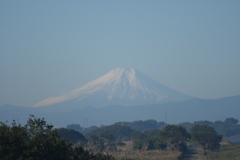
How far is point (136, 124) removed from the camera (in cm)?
14462

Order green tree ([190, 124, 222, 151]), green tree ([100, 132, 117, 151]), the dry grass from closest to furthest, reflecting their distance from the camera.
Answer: the dry grass, green tree ([190, 124, 222, 151]), green tree ([100, 132, 117, 151])

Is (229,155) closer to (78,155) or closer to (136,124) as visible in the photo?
(78,155)

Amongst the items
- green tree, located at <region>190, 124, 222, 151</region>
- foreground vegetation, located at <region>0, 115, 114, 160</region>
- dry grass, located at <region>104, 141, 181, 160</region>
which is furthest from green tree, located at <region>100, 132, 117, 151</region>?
foreground vegetation, located at <region>0, 115, 114, 160</region>

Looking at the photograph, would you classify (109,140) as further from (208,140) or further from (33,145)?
(33,145)

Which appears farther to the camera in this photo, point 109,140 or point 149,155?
point 109,140

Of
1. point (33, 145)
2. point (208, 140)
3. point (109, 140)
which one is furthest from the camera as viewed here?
point (109, 140)

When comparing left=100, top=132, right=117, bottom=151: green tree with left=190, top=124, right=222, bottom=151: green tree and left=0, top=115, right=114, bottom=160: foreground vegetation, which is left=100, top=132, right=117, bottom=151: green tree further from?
left=0, top=115, right=114, bottom=160: foreground vegetation

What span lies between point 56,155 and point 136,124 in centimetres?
12741

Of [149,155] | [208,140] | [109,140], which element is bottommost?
[149,155]

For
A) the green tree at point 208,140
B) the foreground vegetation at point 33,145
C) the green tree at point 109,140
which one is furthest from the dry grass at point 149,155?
the foreground vegetation at point 33,145

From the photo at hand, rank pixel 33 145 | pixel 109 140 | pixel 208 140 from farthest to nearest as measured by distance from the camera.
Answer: pixel 109 140
pixel 208 140
pixel 33 145

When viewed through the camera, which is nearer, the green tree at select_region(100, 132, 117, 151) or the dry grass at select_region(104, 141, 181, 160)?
the dry grass at select_region(104, 141, 181, 160)

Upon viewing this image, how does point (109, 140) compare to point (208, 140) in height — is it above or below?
above

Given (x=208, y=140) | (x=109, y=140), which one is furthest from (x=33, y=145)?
(x=109, y=140)
